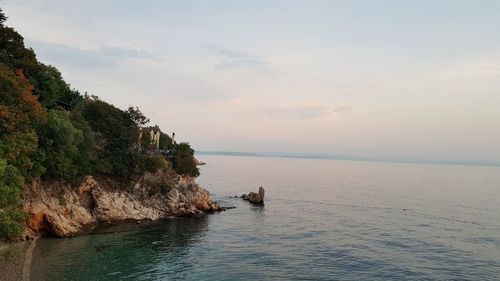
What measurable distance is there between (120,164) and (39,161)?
13264 mm

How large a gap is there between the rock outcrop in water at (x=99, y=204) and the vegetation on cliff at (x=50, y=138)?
1.76m

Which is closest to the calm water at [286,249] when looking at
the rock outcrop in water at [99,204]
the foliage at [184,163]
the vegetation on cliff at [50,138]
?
the rock outcrop in water at [99,204]

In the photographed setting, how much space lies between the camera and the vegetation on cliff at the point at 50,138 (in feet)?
114

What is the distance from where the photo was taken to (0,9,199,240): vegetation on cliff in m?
34.8

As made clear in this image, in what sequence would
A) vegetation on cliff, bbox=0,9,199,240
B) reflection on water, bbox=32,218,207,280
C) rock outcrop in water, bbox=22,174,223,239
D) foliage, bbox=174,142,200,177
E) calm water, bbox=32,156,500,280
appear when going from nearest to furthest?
reflection on water, bbox=32,218,207,280 < calm water, bbox=32,156,500,280 < vegetation on cliff, bbox=0,9,199,240 < rock outcrop in water, bbox=22,174,223,239 < foliage, bbox=174,142,200,177

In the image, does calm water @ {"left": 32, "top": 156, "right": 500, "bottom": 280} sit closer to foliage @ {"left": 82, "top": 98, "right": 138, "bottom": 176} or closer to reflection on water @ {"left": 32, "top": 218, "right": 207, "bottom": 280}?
reflection on water @ {"left": 32, "top": 218, "right": 207, "bottom": 280}

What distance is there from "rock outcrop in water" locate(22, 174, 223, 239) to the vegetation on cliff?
1.76m

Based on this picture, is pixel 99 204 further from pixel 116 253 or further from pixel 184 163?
pixel 184 163

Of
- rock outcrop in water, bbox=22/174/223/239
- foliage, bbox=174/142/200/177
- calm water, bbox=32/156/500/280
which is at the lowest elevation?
calm water, bbox=32/156/500/280

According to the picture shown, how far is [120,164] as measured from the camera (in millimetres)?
53281

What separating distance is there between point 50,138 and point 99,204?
34.3ft

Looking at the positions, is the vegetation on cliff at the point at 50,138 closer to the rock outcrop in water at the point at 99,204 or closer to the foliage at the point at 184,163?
the foliage at the point at 184,163

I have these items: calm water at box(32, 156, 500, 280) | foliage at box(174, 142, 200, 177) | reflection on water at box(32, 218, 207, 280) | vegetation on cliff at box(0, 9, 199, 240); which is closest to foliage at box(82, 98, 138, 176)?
vegetation on cliff at box(0, 9, 199, 240)

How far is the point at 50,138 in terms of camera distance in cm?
4288
